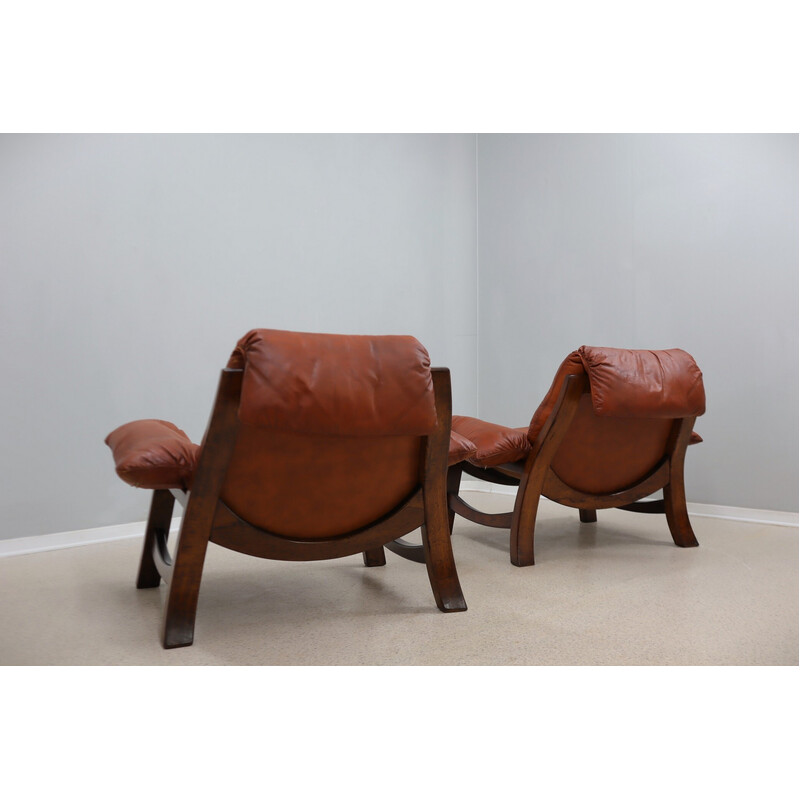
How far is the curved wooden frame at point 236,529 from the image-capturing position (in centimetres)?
174

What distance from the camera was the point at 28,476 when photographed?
316 centimetres

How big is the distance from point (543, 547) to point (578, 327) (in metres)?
1.89

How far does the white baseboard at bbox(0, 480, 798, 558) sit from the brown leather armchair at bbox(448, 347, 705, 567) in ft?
3.26

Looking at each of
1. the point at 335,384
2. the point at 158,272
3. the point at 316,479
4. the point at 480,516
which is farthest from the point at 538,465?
the point at 158,272

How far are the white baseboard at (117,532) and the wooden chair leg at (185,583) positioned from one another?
5.32 ft

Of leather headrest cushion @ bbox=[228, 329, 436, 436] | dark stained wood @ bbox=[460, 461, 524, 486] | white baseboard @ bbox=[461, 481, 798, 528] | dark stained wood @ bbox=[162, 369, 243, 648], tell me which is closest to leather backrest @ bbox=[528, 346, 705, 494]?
dark stained wood @ bbox=[460, 461, 524, 486]

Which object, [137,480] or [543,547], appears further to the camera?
[543,547]

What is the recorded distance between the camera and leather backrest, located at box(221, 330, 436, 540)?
169 centimetres

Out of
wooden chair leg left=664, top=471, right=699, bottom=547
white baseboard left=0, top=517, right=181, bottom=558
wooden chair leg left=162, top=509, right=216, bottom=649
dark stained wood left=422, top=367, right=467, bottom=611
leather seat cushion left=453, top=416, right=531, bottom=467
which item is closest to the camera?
wooden chair leg left=162, top=509, right=216, bottom=649

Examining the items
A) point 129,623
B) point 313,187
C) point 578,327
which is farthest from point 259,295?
point 129,623

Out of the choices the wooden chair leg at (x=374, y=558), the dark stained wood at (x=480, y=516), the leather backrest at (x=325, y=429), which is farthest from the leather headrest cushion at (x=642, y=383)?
Answer: the wooden chair leg at (x=374, y=558)

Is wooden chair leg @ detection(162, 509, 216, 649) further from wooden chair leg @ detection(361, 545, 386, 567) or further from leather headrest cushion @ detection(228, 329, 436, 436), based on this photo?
wooden chair leg @ detection(361, 545, 386, 567)

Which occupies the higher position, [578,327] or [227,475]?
[578,327]
